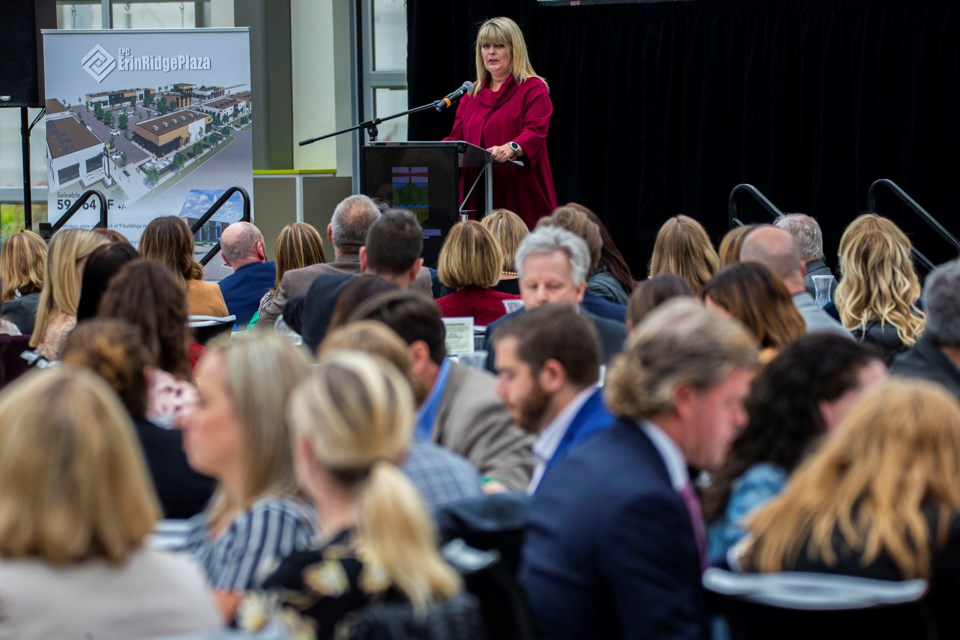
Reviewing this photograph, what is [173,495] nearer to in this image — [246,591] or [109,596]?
[246,591]

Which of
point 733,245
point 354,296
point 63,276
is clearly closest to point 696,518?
point 354,296

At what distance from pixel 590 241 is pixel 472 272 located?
48 cm

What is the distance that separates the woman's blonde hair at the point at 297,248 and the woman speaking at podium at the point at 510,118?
1.86 metres

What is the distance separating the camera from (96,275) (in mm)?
4301

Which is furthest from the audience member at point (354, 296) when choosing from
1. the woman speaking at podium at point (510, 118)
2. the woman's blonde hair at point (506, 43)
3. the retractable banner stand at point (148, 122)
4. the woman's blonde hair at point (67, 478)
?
Answer: the retractable banner stand at point (148, 122)

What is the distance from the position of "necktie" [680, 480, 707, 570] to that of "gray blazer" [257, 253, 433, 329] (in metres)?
3.21

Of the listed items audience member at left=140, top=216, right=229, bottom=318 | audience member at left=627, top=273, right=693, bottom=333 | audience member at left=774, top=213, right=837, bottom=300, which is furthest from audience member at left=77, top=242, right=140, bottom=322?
audience member at left=774, top=213, right=837, bottom=300

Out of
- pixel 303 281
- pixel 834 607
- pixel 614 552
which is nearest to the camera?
pixel 834 607

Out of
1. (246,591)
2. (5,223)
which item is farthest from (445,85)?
(246,591)

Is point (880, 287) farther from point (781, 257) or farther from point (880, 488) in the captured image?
point (880, 488)

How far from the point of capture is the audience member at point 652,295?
370 cm

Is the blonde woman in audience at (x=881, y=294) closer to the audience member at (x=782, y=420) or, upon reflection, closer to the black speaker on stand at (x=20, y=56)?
the audience member at (x=782, y=420)

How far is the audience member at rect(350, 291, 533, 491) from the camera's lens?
3.09 meters

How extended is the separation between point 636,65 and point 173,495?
712 centimetres
